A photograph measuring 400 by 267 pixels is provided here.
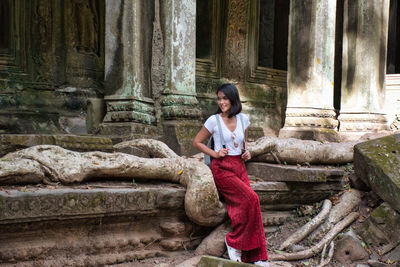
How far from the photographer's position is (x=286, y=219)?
502cm

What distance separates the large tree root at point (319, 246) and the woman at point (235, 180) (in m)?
0.53

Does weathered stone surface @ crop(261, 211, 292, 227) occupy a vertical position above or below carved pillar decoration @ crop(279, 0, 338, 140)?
below

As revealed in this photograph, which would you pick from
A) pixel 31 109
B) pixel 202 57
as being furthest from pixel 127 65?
pixel 202 57

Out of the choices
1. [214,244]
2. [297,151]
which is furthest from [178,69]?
[214,244]

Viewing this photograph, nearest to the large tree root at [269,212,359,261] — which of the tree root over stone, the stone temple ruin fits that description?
the tree root over stone

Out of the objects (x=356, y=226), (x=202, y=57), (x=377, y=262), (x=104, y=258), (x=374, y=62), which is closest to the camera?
(x=104, y=258)

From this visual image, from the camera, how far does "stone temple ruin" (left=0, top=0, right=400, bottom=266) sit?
3508mm

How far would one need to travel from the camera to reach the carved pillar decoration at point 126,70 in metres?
5.80

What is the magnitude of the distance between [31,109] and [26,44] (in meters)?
1.05

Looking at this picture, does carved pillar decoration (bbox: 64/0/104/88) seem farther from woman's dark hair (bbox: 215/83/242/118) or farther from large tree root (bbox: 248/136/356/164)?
woman's dark hair (bbox: 215/83/242/118)

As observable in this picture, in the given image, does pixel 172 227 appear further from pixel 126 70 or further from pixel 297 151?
pixel 126 70

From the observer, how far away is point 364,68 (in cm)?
852

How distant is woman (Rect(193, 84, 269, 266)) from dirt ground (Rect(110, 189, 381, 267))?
298mm

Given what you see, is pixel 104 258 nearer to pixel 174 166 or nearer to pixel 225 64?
pixel 174 166
